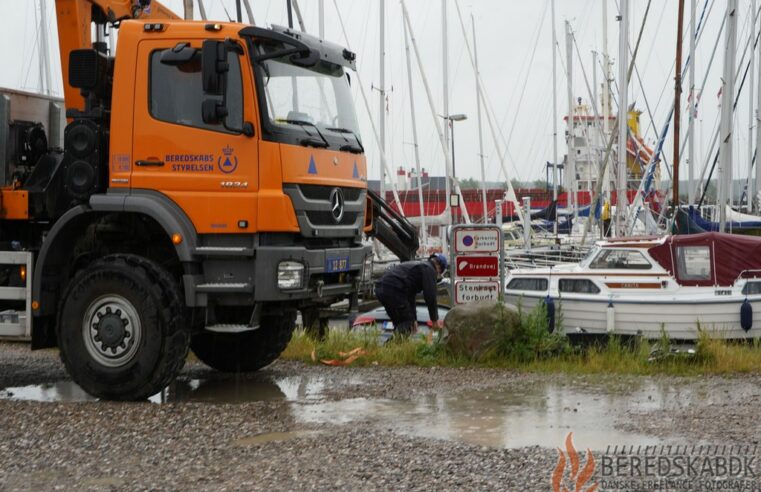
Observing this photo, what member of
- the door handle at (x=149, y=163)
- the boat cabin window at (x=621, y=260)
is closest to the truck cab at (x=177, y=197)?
the door handle at (x=149, y=163)

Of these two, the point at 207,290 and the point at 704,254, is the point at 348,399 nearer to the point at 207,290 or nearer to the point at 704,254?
the point at 207,290

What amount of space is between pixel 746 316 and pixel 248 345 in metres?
10.3

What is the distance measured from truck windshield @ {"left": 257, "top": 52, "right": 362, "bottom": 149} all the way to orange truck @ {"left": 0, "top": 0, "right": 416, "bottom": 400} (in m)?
0.02

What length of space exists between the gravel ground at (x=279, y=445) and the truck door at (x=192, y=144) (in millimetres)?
1999

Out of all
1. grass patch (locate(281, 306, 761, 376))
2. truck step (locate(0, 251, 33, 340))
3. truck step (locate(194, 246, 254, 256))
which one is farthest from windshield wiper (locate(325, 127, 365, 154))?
truck step (locate(0, 251, 33, 340))

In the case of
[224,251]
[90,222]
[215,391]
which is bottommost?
[215,391]

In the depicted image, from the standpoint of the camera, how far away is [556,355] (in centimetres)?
1297

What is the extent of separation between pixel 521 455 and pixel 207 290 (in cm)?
416

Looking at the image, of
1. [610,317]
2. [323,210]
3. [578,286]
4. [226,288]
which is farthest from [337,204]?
[578,286]

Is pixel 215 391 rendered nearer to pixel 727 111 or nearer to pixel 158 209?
pixel 158 209

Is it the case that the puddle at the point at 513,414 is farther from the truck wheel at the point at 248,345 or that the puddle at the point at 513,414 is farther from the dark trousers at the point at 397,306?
the dark trousers at the point at 397,306

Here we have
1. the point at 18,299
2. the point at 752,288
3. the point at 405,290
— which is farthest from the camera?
the point at 752,288

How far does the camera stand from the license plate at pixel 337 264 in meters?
11.2

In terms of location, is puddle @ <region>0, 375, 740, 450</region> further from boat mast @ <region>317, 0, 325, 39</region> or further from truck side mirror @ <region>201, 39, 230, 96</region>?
boat mast @ <region>317, 0, 325, 39</region>
